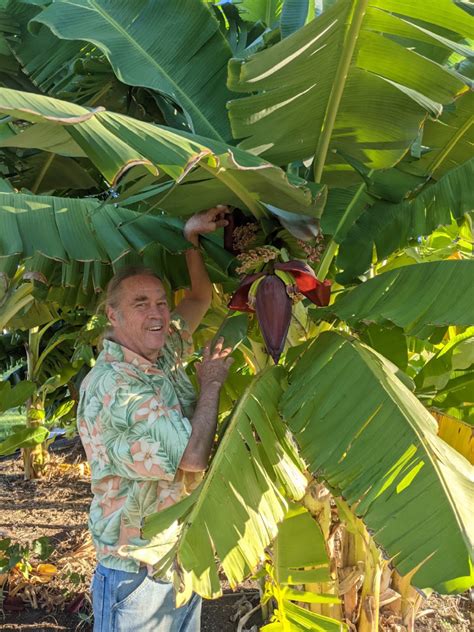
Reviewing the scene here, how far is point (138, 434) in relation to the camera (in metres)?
1.46

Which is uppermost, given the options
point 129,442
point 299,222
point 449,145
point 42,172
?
point 42,172

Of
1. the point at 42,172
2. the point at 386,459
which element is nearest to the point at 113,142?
the point at 386,459

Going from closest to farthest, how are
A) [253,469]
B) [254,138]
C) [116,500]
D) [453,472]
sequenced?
[453,472], [253,469], [254,138], [116,500]

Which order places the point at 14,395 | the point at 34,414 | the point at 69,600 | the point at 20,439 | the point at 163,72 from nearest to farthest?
the point at 163,72
the point at 14,395
the point at 20,439
the point at 69,600
the point at 34,414

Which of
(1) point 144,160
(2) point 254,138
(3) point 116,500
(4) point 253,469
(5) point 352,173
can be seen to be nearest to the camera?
(1) point 144,160

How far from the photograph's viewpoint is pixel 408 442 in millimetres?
1268

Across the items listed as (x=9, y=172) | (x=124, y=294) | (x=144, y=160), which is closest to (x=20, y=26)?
(x=9, y=172)

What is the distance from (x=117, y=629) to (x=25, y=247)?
1.06 meters

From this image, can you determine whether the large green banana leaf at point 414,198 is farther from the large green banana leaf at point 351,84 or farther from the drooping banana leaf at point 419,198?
the large green banana leaf at point 351,84

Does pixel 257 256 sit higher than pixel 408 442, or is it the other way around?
pixel 257 256

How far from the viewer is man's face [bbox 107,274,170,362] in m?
1.70

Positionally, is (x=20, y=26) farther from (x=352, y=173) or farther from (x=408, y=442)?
(x=408, y=442)

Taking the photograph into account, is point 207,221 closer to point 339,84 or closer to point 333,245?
point 333,245

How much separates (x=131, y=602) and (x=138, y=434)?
52cm
